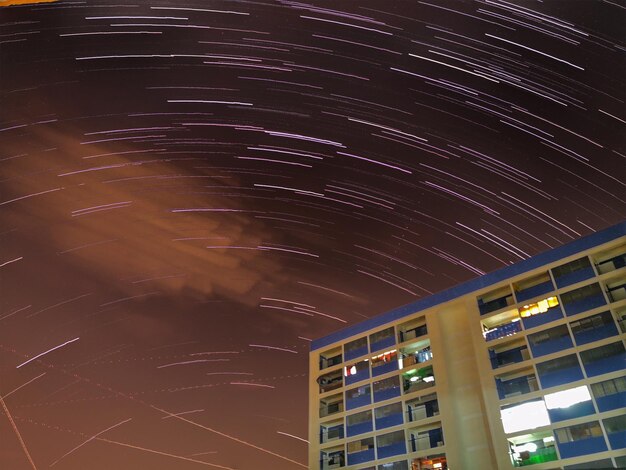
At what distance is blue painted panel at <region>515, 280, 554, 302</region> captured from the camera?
1199 inches

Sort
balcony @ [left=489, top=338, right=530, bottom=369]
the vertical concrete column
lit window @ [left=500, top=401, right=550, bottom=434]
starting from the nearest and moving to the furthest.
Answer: lit window @ [left=500, top=401, right=550, bottom=434] → the vertical concrete column → balcony @ [left=489, top=338, right=530, bottom=369]

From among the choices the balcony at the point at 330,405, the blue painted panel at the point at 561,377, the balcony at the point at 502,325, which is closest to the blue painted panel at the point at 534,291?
the balcony at the point at 502,325

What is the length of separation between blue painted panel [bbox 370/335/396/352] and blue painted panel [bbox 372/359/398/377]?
149 cm

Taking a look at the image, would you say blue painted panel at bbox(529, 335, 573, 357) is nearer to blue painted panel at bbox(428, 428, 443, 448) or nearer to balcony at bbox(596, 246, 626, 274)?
balcony at bbox(596, 246, 626, 274)

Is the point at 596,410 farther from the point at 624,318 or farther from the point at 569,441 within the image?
the point at 624,318

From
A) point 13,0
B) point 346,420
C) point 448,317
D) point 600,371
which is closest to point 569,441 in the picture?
point 600,371

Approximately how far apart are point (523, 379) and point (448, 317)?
7735 millimetres

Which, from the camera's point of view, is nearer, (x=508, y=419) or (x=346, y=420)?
(x=508, y=419)

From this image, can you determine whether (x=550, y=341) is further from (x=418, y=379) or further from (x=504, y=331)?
(x=418, y=379)

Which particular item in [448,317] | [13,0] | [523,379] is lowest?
[13,0]

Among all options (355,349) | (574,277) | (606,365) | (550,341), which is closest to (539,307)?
(550,341)

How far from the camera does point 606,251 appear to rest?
94.3 ft

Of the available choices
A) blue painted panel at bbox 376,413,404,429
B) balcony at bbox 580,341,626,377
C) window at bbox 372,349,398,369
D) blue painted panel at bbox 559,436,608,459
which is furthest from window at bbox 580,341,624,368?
window at bbox 372,349,398,369

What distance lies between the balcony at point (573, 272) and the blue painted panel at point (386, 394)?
1345cm
